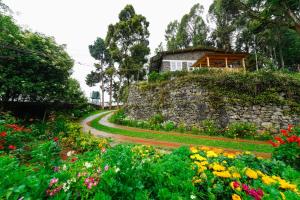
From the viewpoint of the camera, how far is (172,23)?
36219mm

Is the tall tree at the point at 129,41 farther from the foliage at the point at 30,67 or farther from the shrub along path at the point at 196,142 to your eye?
the shrub along path at the point at 196,142

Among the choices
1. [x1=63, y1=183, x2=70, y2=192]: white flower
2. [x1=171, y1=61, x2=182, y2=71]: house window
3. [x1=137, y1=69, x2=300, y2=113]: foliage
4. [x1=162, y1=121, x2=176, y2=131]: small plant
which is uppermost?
[x1=171, y1=61, x2=182, y2=71]: house window

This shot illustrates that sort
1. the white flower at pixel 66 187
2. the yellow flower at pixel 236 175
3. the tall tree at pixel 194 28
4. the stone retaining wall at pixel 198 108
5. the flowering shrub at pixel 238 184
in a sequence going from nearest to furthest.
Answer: the white flower at pixel 66 187 < the flowering shrub at pixel 238 184 < the yellow flower at pixel 236 175 < the stone retaining wall at pixel 198 108 < the tall tree at pixel 194 28

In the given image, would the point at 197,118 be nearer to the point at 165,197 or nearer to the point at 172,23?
Answer: the point at 165,197

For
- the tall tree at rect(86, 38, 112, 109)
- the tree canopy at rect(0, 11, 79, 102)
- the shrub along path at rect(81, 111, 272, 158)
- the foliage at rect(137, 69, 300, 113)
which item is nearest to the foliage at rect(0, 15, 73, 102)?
the tree canopy at rect(0, 11, 79, 102)

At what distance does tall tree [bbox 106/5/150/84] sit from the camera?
2720cm

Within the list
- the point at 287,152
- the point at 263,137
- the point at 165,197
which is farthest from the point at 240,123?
the point at 165,197

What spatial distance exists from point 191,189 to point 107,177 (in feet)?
2.81

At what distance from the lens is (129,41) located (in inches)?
1122

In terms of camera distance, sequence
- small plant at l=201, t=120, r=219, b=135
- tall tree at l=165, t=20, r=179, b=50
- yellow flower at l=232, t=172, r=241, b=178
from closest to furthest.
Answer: yellow flower at l=232, t=172, r=241, b=178 < small plant at l=201, t=120, r=219, b=135 < tall tree at l=165, t=20, r=179, b=50

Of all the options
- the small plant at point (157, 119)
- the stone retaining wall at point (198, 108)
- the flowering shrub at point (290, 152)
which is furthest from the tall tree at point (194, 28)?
the flowering shrub at point (290, 152)

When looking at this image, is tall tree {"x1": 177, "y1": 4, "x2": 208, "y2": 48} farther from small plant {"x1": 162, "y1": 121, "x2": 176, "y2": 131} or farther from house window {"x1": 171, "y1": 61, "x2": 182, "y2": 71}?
small plant {"x1": 162, "y1": 121, "x2": 176, "y2": 131}

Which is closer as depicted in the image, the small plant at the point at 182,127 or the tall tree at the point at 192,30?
the small plant at the point at 182,127

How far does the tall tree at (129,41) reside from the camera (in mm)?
27203
